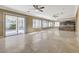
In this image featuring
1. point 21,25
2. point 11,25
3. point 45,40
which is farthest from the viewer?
point 45,40

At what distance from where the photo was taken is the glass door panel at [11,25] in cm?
Result: 262

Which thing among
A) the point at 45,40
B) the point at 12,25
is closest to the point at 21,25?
the point at 12,25

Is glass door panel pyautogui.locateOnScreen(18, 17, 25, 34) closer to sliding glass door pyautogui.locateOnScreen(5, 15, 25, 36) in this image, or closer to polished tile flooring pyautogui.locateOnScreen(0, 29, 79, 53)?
sliding glass door pyautogui.locateOnScreen(5, 15, 25, 36)

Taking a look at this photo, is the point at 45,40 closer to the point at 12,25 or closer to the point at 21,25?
the point at 21,25

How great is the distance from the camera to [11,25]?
265cm

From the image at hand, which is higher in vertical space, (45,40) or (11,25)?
(11,25)

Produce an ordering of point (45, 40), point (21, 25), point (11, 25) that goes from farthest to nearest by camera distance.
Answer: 1. point (45, 40)
2. point (21, 25)
3. point (11, 25)

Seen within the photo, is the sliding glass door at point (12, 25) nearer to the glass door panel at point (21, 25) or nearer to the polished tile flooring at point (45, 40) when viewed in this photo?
the glass door panel at point (21, 25)

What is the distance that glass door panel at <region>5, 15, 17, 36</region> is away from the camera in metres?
2.62

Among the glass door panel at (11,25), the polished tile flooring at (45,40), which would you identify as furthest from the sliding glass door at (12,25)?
the polished tile flooring at (45,40)

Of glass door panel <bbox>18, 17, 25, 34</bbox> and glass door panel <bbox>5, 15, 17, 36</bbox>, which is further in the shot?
glass door panel <bbox>18, 17, 25, 34</bbox>

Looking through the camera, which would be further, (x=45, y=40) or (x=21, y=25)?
(x=45, y=40)

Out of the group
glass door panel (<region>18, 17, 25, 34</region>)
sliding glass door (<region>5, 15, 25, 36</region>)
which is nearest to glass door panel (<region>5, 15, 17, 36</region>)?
sliding glass door (<region>5, 15, 25, 36</region>)
